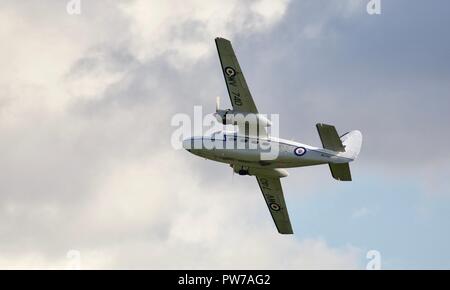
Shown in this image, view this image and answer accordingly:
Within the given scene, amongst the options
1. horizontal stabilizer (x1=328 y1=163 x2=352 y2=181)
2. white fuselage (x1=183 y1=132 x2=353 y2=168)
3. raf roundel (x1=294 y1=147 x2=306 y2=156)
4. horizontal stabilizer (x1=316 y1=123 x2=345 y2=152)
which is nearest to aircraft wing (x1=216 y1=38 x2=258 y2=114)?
white fuselage (x1=183 y1=132 x2=353 y2=168)

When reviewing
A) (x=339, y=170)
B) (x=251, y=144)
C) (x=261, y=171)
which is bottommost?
(x=339, y=170)

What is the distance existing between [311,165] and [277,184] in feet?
37.1

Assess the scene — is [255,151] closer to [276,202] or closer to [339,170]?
[339,170]

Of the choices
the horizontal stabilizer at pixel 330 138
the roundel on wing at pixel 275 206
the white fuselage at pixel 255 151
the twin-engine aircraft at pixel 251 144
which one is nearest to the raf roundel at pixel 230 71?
the twin-engine aircraft at pixel 251 144

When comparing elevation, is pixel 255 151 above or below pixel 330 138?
above

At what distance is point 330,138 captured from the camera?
7750 centimetres

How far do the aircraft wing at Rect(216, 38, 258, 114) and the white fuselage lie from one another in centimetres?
233

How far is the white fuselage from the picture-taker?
79125mm

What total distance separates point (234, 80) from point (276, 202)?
15.3 m

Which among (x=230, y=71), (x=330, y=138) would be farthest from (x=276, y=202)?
(x=230, y=71)

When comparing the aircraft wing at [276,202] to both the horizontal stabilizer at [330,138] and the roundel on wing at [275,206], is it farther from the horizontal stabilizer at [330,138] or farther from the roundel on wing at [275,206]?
the horizontal stabilizer at [330,138]
